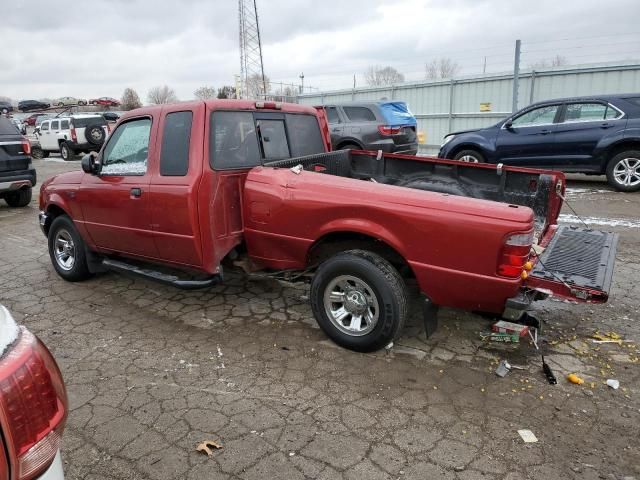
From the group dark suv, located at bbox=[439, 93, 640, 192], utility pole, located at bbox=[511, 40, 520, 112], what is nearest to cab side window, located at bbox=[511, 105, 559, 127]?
dark suv, located at bbox=[439, 93, 640, 192]

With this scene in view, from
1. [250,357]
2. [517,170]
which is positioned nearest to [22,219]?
[250,357]

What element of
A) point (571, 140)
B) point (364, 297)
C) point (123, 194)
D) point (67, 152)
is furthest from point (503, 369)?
point (67, 152)

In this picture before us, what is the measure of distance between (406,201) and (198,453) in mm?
1946

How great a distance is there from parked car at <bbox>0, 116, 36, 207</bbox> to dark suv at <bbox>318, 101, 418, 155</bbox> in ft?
20.5

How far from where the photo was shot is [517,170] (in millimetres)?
4246

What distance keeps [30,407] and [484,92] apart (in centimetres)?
1662

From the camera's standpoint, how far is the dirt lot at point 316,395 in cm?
252

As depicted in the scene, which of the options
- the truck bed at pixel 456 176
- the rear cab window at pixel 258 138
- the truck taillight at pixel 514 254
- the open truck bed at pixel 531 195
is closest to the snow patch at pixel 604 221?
the open truck bed at pixel 531 195

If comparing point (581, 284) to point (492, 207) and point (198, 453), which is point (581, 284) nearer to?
point (492, 207)

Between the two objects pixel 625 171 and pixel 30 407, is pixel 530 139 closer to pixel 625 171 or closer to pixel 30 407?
pixel 625 171

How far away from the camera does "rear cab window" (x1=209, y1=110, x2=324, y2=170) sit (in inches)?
156

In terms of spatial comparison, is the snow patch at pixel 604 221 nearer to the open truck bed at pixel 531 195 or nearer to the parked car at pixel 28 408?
the open truck bed at pixel 531 195

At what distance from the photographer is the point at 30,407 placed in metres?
1.28

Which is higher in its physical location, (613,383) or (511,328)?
(511,328)
